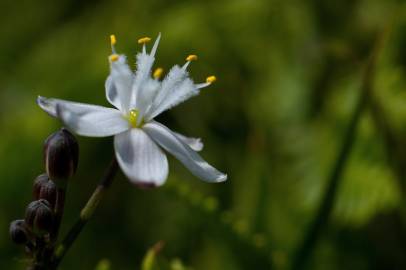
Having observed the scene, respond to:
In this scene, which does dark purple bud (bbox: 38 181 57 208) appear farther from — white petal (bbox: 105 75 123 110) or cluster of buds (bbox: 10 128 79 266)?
white petal (bbox: 105 75 123 110)

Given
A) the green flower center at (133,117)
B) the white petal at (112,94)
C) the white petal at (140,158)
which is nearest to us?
the white petal at (140,158)

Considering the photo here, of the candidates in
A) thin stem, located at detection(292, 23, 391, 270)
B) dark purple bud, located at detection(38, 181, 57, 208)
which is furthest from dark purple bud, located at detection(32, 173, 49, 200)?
thin stem, located at detection(292, 23, 391, 270)

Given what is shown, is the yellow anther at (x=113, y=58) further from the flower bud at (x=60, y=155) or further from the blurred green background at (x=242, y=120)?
the blurred green background at (x=242, y=120)

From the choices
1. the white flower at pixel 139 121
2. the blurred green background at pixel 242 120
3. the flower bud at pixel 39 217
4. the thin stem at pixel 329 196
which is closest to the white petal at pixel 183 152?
the white flower at pixel 139 121

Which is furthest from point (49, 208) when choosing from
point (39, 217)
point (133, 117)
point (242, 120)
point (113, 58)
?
point (242, 120)

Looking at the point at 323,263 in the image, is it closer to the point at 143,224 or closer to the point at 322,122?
the point at 322,122

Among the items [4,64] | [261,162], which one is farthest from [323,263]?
[4,64]
